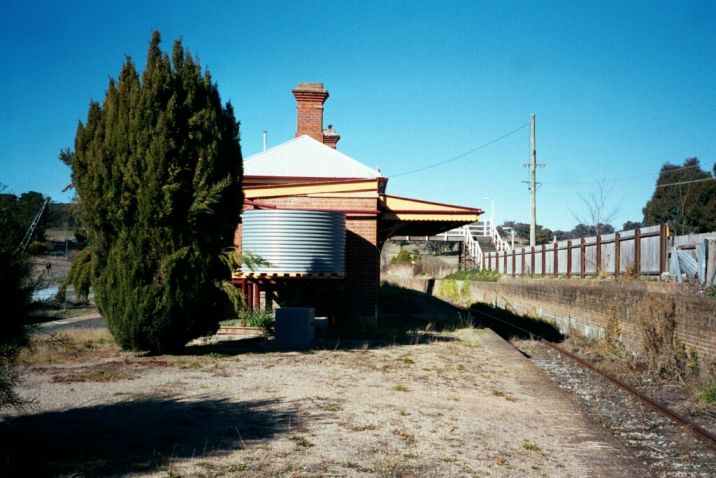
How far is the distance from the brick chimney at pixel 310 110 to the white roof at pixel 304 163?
138 cm

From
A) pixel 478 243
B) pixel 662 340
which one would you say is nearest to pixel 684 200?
pixel 478 243

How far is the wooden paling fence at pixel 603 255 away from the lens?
56.4 feet

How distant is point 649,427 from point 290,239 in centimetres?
844

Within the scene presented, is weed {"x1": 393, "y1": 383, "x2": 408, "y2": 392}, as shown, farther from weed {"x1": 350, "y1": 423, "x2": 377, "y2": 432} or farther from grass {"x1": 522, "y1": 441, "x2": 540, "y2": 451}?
grass {"x1": 522, "y1": 441, "x2": 540, "y2": 451}

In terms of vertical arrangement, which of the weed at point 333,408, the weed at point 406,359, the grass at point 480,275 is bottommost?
the weed at point 406,359

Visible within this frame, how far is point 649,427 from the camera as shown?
25.9 ft

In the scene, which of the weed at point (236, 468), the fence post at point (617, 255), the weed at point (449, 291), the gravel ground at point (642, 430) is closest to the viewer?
the weed at point (236, 468)

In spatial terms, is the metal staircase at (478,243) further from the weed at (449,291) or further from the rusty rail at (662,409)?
the rusty rail at (662,409)

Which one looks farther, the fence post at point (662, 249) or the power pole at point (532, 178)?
the power pole at point (532, 178)

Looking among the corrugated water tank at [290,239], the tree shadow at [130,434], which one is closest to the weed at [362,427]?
the tree shadow at [130,434]

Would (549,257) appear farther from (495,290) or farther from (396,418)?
(396,418)

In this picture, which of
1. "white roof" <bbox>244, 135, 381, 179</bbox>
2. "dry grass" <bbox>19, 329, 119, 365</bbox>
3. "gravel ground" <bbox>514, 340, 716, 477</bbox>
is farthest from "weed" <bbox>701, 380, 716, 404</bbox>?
"white roof" <bbox>244, 135, 381, 179</bbox>

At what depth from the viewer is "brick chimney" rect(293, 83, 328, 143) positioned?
2538 cm

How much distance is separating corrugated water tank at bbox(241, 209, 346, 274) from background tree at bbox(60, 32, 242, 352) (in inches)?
105
